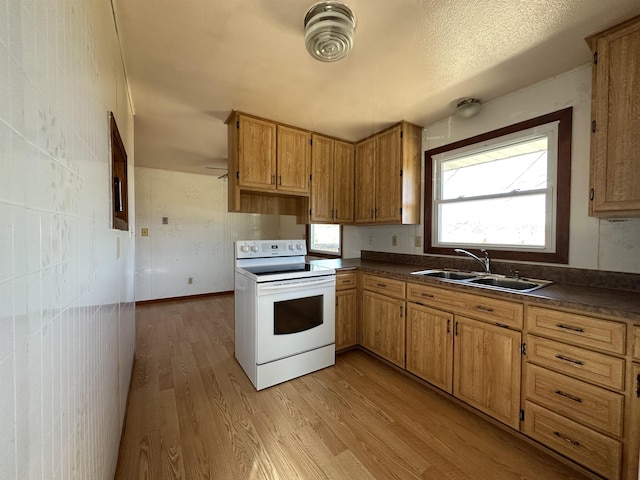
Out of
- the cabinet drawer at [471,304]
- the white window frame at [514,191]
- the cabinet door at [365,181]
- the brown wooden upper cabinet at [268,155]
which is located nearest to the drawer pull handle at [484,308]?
the cabinet drawer at [471,304]

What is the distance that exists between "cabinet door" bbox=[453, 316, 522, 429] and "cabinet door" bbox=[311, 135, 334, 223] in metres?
1.69

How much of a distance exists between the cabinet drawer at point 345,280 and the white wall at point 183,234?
8.97 feet

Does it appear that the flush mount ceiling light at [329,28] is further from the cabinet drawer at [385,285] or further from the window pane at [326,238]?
the window pane at [326,238]

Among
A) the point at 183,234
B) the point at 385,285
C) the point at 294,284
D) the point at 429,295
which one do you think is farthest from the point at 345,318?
the point at 183,234

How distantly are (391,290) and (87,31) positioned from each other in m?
2.37

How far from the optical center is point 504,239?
219cm

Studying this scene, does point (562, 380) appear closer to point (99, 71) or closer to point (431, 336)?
point (431, 336)

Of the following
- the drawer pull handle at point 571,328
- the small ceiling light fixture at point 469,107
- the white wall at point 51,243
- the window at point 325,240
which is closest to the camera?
the white wall at point 51,243

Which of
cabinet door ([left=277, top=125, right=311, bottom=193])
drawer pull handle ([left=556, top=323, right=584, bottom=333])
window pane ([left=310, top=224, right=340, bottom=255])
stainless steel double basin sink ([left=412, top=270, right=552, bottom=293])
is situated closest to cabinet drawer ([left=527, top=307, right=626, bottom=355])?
drawer pull handle ([left=556, top=323, right=584, bottom=333])

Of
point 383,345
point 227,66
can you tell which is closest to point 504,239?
point 383,345

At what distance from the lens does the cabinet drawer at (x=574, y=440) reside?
49.0 inches

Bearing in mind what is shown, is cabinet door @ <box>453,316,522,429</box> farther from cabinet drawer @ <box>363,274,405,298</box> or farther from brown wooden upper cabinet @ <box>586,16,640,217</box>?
brown wooden upper cabinet @ <box>586,16,640,217</box>

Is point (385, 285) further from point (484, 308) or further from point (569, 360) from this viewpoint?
point (569, 360)

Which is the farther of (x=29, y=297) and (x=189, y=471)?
(x=189, y=471)
